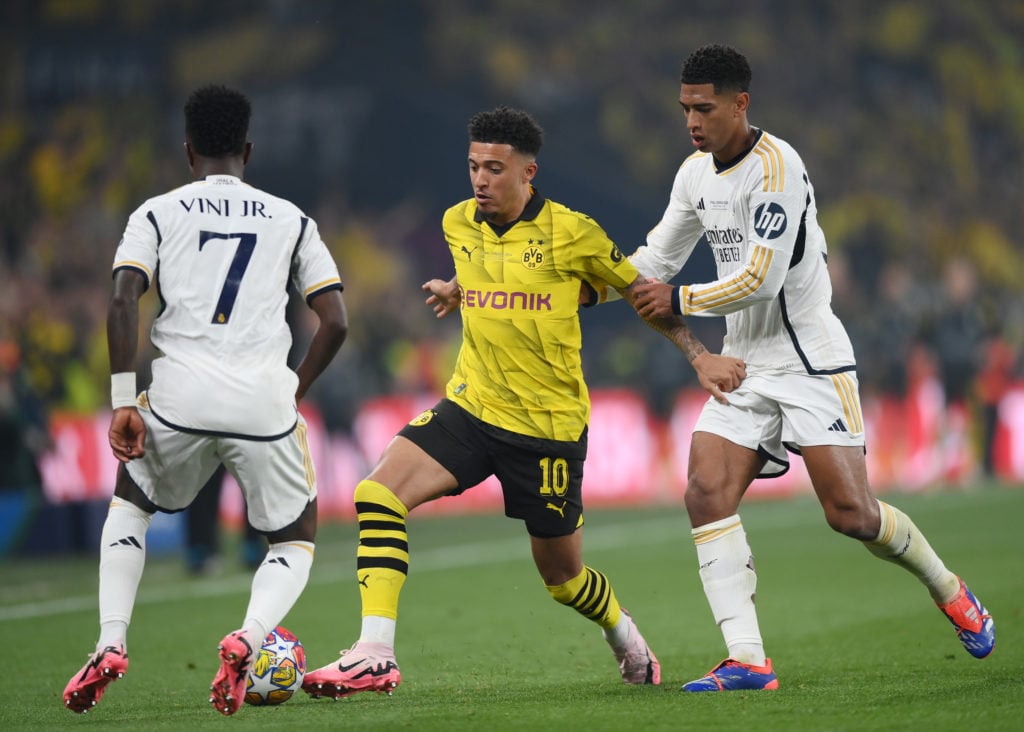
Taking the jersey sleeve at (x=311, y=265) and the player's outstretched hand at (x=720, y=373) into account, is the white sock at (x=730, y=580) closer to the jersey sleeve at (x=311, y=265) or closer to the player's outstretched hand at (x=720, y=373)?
the player's outstretched hand at (x=720, y=373)

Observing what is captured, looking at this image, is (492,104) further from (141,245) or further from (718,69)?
(141,245)

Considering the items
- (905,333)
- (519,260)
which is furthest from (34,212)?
(519,260)

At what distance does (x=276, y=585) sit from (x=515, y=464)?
40.7 inches

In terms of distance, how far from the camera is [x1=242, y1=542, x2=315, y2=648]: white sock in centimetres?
515

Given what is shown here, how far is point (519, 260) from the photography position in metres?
5.85


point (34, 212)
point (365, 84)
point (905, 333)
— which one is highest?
point (365, 84)

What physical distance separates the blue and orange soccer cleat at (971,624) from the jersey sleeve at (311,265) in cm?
276

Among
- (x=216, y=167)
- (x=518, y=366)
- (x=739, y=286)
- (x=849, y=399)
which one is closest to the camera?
(x=216, y=167)

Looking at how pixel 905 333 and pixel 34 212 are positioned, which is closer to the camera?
pixel 34 212

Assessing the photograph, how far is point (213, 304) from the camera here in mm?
5254

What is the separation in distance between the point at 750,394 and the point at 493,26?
16872 millimetres

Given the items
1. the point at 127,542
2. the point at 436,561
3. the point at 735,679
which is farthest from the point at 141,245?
the point at 436,561

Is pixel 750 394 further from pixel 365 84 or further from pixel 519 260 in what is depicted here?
pixel 365 84

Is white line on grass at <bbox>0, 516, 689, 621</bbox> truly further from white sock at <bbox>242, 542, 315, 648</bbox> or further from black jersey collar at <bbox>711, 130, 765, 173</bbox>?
black jersey collar at <bbox>711, 130, 765, 173</bbox>
